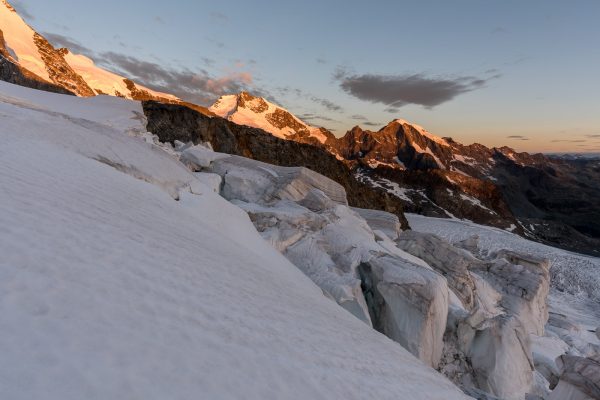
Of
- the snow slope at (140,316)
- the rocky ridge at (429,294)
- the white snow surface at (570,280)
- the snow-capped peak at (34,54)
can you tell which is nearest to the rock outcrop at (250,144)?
the white snow surface at (570,280)

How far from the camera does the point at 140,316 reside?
3285 millimetres

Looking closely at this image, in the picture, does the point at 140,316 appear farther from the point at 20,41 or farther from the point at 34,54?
the point at 20,41

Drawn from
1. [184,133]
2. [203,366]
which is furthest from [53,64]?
[203,366]

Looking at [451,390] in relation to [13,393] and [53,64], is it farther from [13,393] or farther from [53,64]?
[53,64]

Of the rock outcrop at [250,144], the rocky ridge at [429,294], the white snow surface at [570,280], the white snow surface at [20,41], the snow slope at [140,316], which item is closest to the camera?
the snow slope at [140,316]

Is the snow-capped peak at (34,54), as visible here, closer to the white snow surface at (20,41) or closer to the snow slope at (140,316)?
the white snow surface at (20,41)

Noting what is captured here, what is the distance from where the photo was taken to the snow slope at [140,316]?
2.46 metres

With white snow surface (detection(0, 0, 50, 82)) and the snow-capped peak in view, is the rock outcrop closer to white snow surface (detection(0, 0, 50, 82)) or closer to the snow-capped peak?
the snow-capped peak

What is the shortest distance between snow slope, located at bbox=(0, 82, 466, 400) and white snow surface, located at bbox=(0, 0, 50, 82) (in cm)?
13830

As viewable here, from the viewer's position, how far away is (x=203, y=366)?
119 inches

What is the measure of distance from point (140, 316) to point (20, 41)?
185715 mm

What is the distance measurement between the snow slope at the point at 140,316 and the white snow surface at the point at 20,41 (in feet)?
454

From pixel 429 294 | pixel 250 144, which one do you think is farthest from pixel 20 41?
pixel 429 294

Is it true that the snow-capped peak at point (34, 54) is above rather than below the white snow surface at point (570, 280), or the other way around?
above
